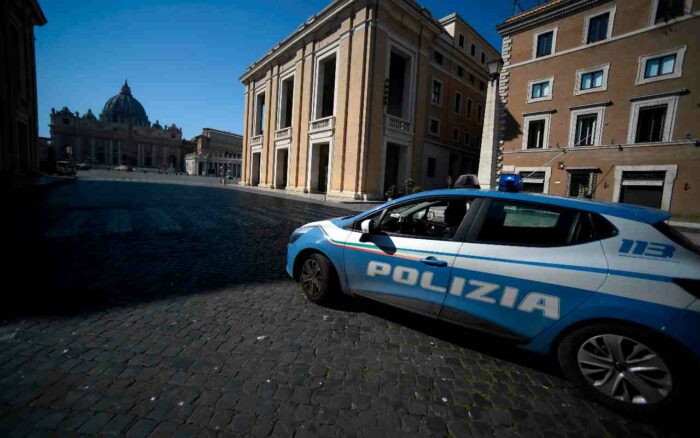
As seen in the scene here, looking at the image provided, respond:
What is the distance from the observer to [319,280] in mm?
3922

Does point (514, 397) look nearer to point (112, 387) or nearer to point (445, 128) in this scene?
point (112, 387)

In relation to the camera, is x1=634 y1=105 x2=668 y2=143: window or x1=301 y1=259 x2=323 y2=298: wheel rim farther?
x1=634 y1=105 x2=668 y2=143: window

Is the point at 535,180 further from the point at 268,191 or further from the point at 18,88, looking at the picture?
the point at 18,88

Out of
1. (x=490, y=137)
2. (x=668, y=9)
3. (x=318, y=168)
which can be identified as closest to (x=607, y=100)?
(x=668, y=9)

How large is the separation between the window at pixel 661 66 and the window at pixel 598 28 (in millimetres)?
2957

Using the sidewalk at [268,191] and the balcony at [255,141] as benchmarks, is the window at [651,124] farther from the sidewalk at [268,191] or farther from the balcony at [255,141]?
the balcony at [255,141]

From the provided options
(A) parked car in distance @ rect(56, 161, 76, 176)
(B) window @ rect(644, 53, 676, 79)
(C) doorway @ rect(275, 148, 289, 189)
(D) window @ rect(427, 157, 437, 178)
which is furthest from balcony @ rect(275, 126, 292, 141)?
(A) parked car in distance @ rect(56, 161, 76, 176)

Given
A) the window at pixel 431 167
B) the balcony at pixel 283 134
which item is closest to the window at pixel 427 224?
the window at pixel 431 167

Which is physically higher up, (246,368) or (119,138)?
(119,138)

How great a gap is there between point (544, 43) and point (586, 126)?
267 inches

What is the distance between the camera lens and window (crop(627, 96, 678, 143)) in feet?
52.8

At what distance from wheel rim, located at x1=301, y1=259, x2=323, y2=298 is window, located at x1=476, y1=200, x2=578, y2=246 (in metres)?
2.07

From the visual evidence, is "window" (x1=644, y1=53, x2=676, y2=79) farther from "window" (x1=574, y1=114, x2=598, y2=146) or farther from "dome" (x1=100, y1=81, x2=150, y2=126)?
"dome" (x1=100, y1=81, x2=150, y2=126)

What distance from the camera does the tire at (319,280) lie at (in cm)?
383
